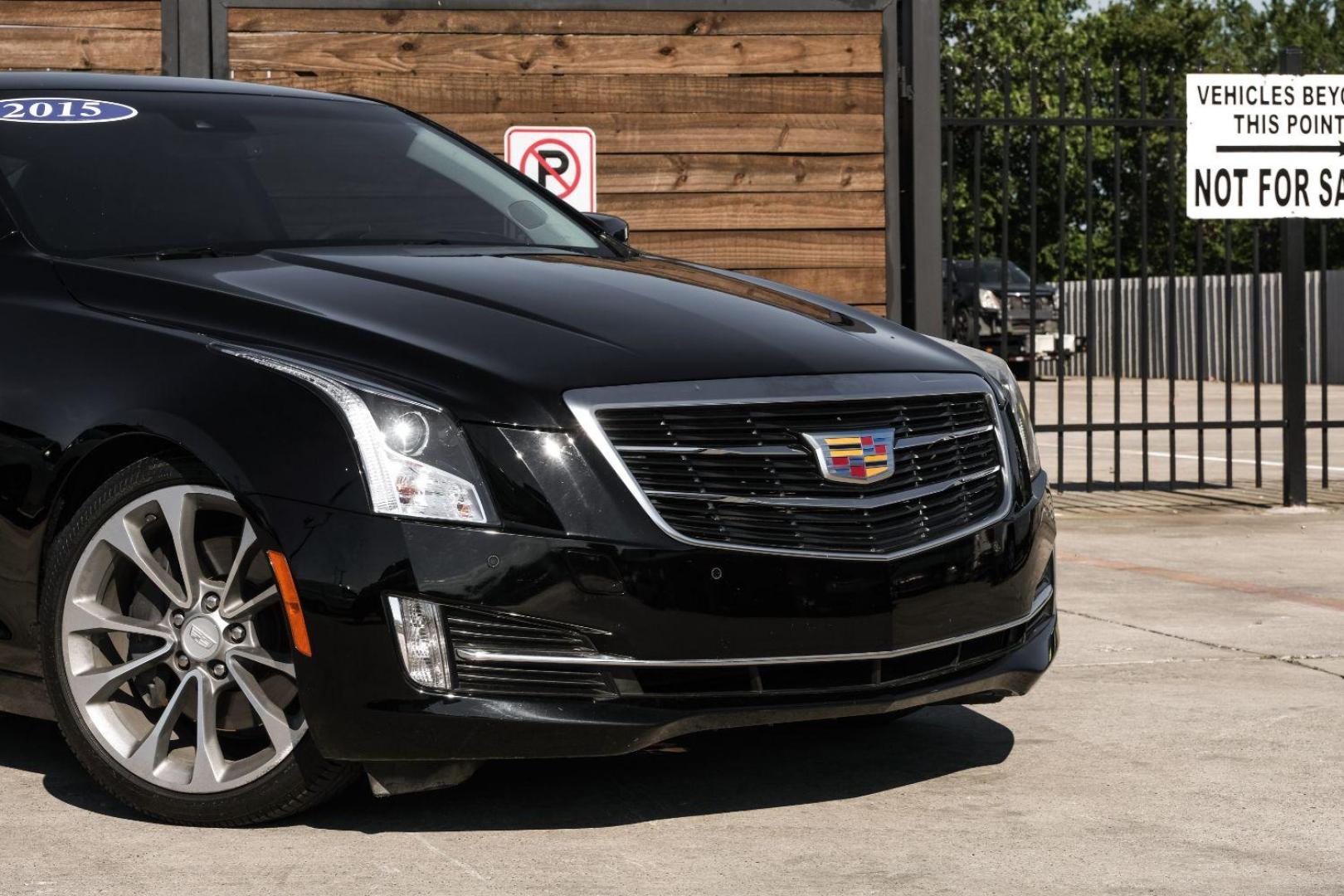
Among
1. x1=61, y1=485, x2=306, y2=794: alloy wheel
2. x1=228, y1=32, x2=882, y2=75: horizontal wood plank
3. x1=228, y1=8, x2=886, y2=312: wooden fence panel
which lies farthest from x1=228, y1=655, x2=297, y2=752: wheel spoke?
x1=228, y1=32, x2=882, y2=75: horizontal wood plank

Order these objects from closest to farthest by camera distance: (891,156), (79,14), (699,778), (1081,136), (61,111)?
(699,778) < (61,111) < (79,14) < (891,156) < (1081,136)

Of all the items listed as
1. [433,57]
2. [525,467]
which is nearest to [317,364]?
[525,467]

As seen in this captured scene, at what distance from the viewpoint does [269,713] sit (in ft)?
13.0

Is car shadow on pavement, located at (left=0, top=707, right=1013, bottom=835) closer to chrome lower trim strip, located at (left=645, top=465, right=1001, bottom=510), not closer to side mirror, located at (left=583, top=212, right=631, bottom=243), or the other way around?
chrome lower trim strip, located at (left=645, top=465, right=1001, bottom=510)

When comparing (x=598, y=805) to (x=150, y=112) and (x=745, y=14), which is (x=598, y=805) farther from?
(x=745, y=14)

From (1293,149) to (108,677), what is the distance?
8265mm

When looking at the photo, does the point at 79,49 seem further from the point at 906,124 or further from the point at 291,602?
the point at 291,602

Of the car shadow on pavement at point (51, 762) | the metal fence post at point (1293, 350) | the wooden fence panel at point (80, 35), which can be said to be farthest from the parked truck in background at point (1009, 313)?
the car shadow on pavement at point (51, 762)

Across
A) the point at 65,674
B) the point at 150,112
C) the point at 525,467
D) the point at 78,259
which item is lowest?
the point at 65,674

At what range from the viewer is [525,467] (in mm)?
3779

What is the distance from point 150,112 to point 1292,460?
7422 mm

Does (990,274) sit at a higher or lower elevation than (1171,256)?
lower

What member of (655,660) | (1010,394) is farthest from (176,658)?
(1010,394)

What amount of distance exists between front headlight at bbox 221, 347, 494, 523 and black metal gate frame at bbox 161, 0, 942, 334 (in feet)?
22.1
